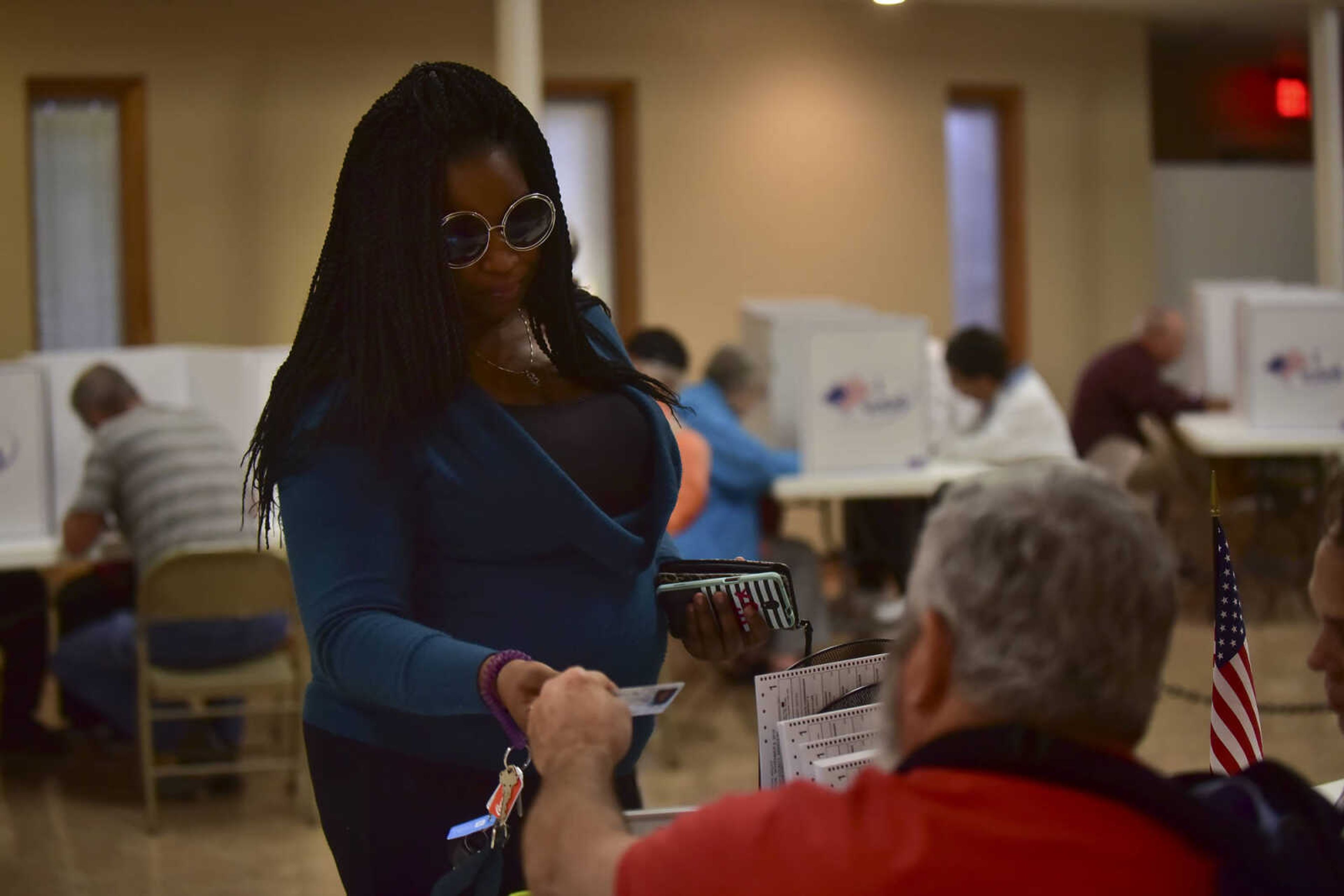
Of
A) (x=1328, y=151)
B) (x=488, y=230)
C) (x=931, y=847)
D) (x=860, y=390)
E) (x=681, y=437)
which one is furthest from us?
(x=1328, y=151)

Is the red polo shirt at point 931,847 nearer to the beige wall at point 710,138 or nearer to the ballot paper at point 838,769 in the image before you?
the ballot paper at point 838,769

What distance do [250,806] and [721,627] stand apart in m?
3.23

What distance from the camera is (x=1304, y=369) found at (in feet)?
21.0

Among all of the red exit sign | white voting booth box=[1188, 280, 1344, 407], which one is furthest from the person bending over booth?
the red exit sign

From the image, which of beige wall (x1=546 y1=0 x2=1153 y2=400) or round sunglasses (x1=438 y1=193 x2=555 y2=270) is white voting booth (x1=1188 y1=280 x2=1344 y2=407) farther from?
round sunglasses (x1=438 y1=193 x2=555 y2=270)

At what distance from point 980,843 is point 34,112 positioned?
25.6 ft

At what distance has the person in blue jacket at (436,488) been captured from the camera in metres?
1.36

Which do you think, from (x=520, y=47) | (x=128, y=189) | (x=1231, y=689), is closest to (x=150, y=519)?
(x=520, y=47)

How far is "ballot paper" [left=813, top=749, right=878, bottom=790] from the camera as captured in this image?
129 cm

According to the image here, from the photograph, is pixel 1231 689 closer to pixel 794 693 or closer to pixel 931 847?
pixel 794 693

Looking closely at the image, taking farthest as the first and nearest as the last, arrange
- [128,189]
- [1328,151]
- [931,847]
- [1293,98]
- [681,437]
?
1. [1293,98]
2. [1328,151]
3. [128,189]
4. [681,437]
5. [931,847]

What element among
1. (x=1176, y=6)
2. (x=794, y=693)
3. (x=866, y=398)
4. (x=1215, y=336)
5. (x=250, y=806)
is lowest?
(x=250, y=806)

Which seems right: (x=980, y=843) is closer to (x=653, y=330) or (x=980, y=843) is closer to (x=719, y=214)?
(x=653, y=330)

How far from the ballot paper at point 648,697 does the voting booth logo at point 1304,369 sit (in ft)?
19.1
